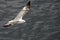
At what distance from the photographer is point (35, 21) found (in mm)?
24688

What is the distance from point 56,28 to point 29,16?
11.2 ft

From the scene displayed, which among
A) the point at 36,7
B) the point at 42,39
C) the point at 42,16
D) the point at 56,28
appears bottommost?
the point at 42,39

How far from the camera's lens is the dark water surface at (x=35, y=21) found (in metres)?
22.4

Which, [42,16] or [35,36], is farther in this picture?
[42,16]

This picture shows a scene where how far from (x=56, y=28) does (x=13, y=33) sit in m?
4.10

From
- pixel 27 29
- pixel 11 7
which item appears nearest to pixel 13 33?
pixel 27 29

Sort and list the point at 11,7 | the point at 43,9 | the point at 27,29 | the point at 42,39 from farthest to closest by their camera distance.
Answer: the point at 11,7 < the point at 43,9 < the point at 27,29 < the point at 42,39

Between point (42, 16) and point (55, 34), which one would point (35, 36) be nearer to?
point (55, 34)

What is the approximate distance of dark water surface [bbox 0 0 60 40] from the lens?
22.4m

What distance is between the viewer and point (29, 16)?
25.5 metres

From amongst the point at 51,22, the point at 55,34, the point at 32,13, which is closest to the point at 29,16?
the point at 32,13

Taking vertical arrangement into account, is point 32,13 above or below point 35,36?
above

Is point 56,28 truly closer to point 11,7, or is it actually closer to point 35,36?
point 35,36

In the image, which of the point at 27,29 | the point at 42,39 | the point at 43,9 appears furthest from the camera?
the point at 43,9
